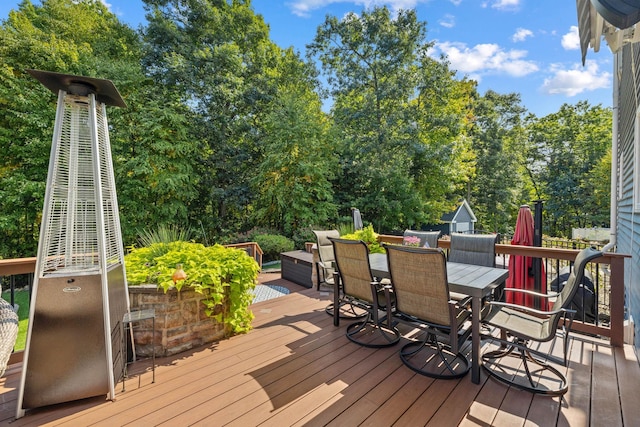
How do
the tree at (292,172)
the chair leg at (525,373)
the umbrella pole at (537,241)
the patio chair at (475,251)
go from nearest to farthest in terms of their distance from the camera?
the chair leg at (525,373) < the patio chair at (475,251) < the umbrella pole at (537,241) < the tree at (292,172)

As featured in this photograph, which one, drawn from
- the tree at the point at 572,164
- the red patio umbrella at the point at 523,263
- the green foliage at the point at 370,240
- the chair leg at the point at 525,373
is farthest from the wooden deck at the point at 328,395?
the tree at the point at 572,164

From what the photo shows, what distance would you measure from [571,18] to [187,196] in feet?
36.8

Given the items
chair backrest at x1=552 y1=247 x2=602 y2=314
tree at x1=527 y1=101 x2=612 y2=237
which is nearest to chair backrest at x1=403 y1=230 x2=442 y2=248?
chair backrest at x1=552 y1=247 x2=602 y2=314

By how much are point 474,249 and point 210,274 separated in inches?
124

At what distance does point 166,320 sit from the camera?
284cm

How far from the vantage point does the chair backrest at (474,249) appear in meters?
3.54

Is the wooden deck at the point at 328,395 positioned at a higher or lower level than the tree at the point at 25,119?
lower

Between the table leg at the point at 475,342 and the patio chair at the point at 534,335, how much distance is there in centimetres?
11

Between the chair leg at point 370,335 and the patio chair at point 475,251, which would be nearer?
the chair leg at point 370,335

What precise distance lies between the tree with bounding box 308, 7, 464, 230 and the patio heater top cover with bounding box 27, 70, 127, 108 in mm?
10189

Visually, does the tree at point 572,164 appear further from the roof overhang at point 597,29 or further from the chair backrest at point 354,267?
the chair backrest at point 354,267

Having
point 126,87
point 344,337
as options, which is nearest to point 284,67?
point 126,87

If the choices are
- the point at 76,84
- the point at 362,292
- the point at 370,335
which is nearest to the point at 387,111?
the point at 362,292

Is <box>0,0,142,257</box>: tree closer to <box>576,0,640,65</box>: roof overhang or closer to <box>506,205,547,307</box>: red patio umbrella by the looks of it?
<box>506,205,547,307</box>: red patio umbrella
